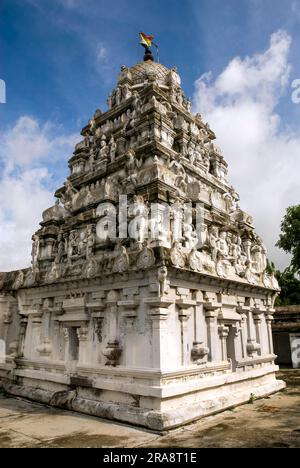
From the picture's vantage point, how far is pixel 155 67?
2008 centimetres

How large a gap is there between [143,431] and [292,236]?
30.9 meters

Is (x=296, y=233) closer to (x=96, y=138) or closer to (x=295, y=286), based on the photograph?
(x=295, y=286)

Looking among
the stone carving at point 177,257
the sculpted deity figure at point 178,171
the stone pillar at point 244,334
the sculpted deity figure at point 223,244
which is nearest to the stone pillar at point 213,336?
the stone pillar at point 244,334

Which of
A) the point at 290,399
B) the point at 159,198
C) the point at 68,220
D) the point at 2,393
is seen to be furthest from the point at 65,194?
the point at 290,399

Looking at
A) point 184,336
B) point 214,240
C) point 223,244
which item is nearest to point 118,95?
point 214,240

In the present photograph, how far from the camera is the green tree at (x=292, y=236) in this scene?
34.6 m

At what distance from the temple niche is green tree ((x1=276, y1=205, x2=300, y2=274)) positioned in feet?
63.4

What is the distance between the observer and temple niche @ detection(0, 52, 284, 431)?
9.03 metres

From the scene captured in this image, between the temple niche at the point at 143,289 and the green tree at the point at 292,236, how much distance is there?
63.4 ft

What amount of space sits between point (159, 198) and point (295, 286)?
36077 mm

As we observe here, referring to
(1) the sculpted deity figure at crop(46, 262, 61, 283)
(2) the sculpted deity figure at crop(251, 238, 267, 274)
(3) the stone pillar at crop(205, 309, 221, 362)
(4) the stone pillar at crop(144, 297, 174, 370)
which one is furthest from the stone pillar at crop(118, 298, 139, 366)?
(2) the sculpted deity figure at crop(251, 238, 267, 274)

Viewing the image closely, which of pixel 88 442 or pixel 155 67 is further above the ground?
pixel 155 67

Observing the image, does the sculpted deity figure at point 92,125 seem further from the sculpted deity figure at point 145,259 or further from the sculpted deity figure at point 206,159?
the sculpted deity figure at point 145,259

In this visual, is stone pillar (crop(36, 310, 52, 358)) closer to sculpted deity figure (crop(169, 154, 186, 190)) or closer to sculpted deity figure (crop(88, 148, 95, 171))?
sculpted deity figure (crop(169, 154, 186, 190))
